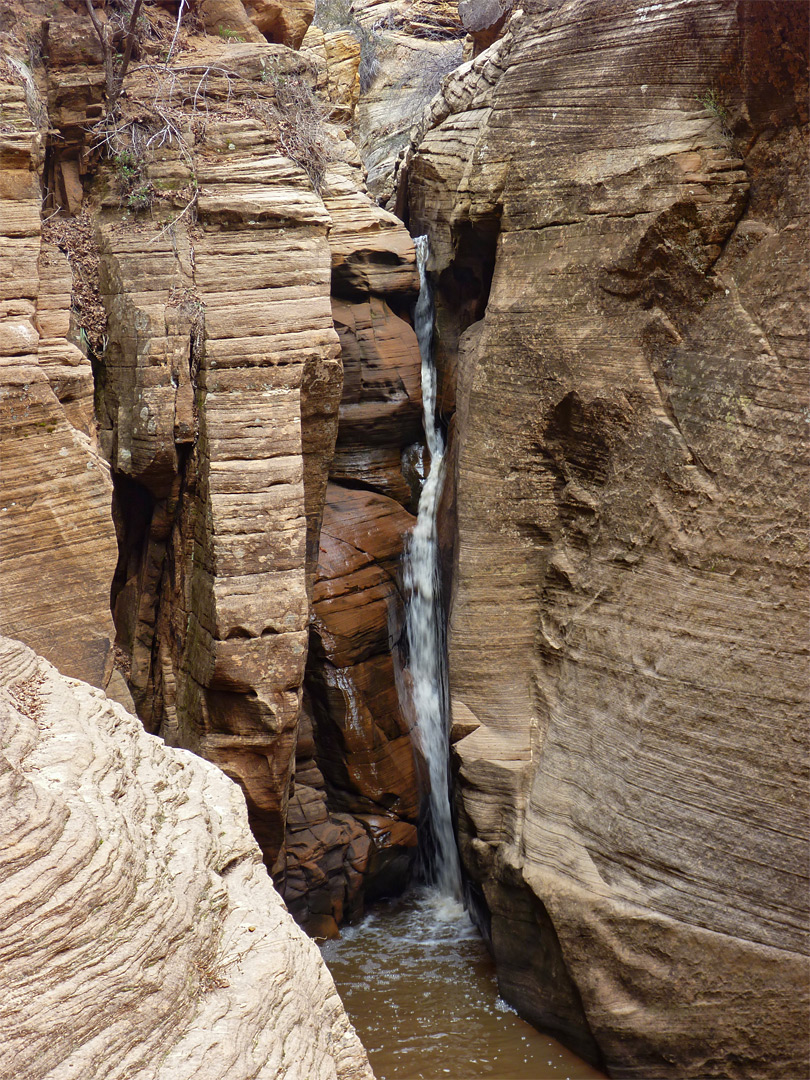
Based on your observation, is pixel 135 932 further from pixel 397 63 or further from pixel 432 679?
pixel 397 63

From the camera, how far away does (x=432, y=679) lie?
9.27 metres

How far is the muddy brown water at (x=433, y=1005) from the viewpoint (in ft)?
20.5

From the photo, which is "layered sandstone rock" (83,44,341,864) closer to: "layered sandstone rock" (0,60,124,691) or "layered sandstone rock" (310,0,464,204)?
"layered sandstone rock" (0,60,124,691)

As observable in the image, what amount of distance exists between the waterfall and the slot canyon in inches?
5.7

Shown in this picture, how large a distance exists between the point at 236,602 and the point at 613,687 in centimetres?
278

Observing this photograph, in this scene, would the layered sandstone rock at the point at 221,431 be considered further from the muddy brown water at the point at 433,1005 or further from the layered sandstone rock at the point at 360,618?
the muddy brown water at the point at 433,1005

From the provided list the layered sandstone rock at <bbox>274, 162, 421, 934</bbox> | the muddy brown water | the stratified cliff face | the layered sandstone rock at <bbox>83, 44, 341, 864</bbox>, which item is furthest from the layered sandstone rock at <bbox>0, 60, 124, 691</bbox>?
the muddy brown water

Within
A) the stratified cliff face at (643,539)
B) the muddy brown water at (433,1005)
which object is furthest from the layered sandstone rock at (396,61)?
the muddy brown water at (433,1005)

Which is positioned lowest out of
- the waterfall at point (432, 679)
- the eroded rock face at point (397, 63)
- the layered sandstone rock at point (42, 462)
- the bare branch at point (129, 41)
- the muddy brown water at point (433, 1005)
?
the muddy brown water at point (433, 1005)

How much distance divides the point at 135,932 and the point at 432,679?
6.34 metres

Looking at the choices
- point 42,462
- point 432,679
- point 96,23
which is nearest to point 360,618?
point 432,679

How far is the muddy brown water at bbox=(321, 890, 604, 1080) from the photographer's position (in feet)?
20.5

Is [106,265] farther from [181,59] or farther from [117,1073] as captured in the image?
[117,1073]

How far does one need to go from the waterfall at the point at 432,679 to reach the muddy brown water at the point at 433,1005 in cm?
53
